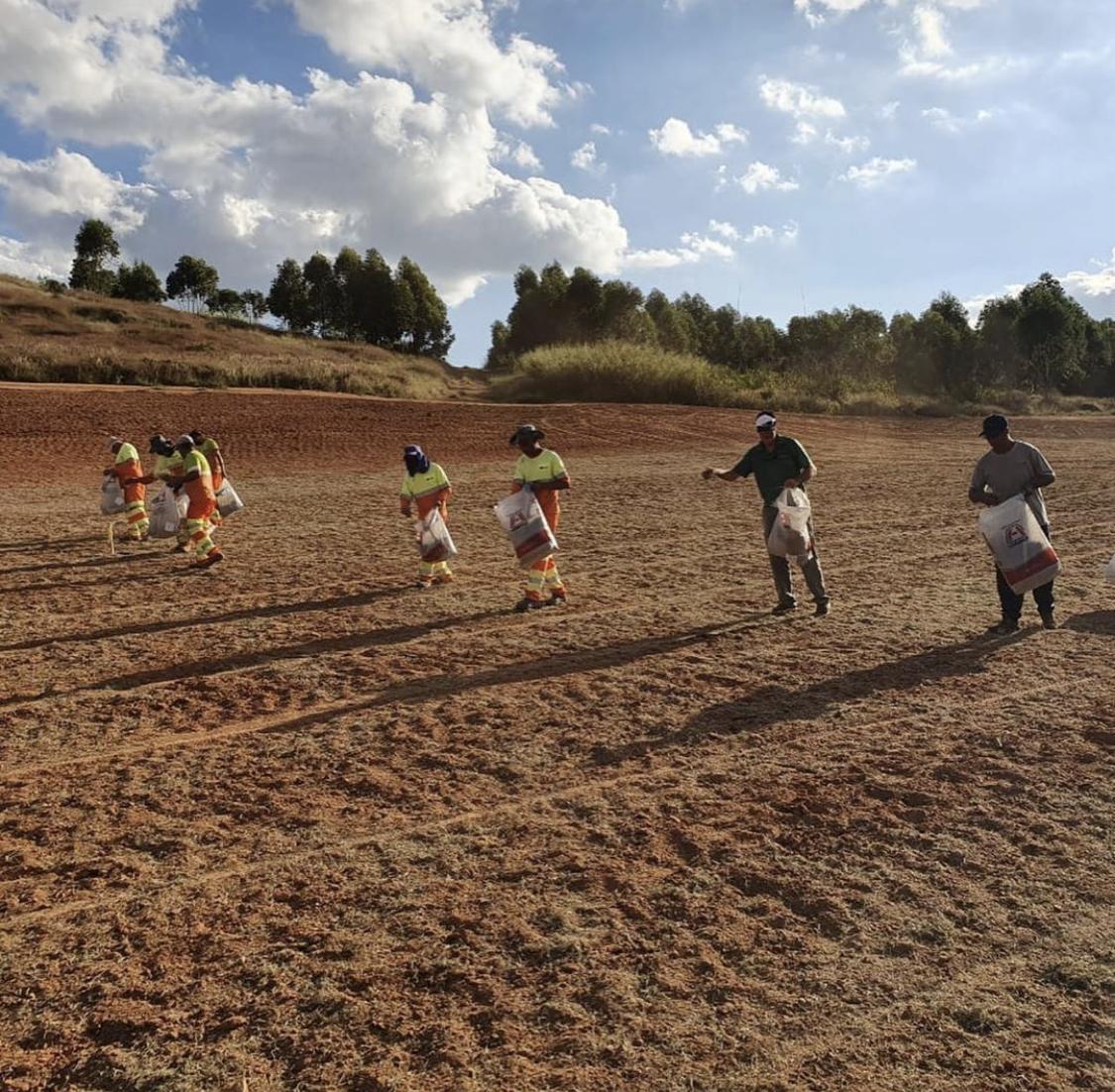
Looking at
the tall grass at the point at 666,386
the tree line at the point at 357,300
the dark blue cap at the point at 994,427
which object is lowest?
the dark blue cap at the point at 994,427

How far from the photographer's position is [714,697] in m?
5.73

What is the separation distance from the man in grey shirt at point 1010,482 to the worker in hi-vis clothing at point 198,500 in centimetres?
781

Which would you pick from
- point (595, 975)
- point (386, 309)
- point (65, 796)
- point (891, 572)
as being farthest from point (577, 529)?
point (386, 309)

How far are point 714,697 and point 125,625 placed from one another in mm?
5183

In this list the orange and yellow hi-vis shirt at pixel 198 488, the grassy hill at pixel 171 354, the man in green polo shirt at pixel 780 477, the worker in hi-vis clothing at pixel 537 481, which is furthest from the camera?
the grassy hill at pixel 171 354

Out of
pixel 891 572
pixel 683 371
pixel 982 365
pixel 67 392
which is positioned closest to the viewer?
pixel 891 572

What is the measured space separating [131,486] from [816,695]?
9810 millimetres

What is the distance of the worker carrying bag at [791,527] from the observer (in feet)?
23.9

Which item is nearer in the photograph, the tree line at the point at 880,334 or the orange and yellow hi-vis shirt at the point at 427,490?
the orange and yellow hi-vis shirt at the point at 427,490

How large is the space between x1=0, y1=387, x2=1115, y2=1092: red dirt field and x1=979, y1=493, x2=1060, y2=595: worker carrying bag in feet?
1.61

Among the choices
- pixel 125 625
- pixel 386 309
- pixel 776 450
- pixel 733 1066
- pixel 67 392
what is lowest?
pixel 733 1066

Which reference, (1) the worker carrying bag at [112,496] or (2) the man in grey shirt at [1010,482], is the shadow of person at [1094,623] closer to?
(2) the man in grey shirt at [1010,482]

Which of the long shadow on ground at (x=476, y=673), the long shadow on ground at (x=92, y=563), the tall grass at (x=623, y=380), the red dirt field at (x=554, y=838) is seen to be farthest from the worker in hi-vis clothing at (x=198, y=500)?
the tall grass at (x=623, y=380)

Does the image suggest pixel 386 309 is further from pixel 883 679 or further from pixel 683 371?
pixel 883 679
